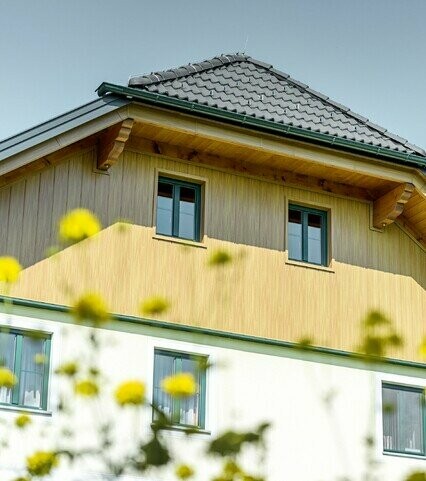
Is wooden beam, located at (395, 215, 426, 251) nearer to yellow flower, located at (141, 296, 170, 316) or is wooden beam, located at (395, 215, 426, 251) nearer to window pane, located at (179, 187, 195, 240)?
window pane, located at (179, 187, 195, 240)

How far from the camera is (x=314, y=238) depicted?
16859mm

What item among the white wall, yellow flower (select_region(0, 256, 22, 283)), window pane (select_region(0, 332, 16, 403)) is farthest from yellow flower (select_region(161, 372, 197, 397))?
window pane (select_region(0, 332, 16, 403))

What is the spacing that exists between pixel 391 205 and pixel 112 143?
4.40 metres

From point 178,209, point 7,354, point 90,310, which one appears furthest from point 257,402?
point 90,310

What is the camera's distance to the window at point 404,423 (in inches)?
643

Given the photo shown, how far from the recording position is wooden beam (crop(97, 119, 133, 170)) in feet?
48.8

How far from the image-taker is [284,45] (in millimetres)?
18609

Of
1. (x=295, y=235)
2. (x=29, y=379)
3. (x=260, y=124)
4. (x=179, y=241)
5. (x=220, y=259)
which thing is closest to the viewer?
(x=220, y=259)

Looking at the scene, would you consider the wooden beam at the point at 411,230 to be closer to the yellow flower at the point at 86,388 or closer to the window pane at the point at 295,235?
the window pane at the point at 295,235

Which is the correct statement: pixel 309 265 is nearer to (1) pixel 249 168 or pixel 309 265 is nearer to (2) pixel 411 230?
(1) pixel 249 168

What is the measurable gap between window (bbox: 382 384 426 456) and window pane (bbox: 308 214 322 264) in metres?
1.98

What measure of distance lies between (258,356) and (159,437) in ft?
39.2

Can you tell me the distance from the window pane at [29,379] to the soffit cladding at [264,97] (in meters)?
3.46

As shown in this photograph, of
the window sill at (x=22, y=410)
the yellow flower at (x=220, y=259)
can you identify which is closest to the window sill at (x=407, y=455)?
the window sill at (x=22, y=410)
